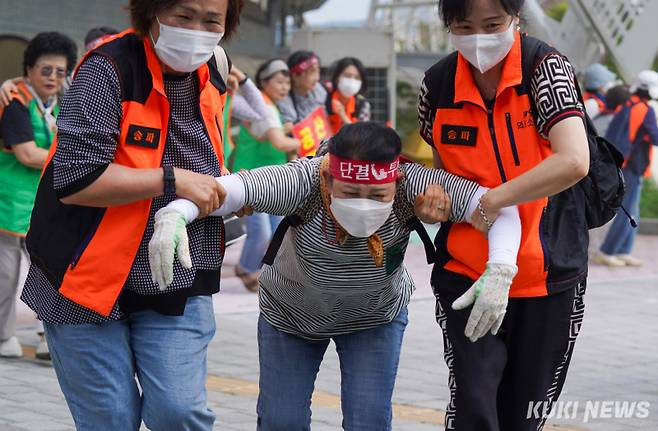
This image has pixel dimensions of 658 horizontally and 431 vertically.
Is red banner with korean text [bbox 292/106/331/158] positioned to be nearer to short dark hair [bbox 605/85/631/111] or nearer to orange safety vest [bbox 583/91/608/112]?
short dark hair [bbox 605/85/631/111]

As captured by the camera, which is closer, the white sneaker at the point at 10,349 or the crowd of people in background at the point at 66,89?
the crowd of people in background at the point at 66,89

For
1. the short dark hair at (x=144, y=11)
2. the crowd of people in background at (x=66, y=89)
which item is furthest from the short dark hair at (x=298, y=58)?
the short dark hair at (x=144, y=11)

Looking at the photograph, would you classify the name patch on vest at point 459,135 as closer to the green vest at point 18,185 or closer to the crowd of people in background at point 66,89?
the crowd of people in background at point 66,89

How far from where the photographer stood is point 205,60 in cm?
354

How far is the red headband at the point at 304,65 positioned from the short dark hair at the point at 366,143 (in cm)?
605

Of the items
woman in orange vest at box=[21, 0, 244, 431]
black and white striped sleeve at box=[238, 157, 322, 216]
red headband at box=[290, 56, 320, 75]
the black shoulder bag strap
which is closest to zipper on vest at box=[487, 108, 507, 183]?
black and white striped sleeve at box=[238, 157, 322, 216]

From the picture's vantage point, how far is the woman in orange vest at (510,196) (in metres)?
3.61

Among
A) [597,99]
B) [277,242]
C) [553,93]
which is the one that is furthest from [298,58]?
[553,93]

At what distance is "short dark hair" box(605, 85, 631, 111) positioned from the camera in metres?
12.3

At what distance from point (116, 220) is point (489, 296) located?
1071 millimetres

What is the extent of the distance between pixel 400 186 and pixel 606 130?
904 cm

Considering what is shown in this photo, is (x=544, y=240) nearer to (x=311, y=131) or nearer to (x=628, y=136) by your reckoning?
(x=311, y=131)

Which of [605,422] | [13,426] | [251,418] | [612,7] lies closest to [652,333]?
[605,422]

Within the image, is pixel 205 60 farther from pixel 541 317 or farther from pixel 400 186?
pixel 541 317
